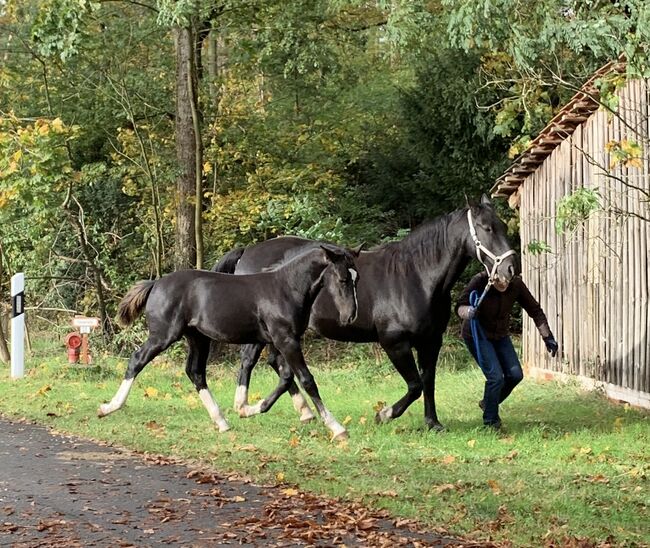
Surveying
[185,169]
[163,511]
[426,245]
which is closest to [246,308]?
[426,245]

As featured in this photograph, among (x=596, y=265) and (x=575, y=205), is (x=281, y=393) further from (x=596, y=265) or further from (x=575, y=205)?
(x=596, y=265)

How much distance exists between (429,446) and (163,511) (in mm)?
3369

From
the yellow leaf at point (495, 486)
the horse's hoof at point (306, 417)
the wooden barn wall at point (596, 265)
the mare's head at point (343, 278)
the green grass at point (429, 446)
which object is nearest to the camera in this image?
the green grass at point (429, 446)

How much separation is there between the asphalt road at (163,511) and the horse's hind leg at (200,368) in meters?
1.83

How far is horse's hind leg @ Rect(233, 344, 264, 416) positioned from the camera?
480 inches

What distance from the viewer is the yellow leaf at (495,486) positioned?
7.82m

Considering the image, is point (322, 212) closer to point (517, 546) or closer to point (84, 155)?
point (84, 155)

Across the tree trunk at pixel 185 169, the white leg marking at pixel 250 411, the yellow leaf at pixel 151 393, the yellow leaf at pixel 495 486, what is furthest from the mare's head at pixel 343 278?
the tree trunk at pixel 185 169

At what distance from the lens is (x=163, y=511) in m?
7.32

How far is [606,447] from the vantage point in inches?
391

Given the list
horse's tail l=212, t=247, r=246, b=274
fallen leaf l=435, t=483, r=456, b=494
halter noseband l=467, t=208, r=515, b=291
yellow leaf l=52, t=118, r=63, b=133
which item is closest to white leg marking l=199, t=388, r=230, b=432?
horse's tail l=212, t=247, r=246, b=274

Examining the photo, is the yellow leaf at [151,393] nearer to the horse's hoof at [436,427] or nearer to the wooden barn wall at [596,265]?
the horse's hoof at [436,427]

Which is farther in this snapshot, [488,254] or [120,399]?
[120,399]

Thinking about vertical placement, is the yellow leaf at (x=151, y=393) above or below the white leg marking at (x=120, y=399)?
below
